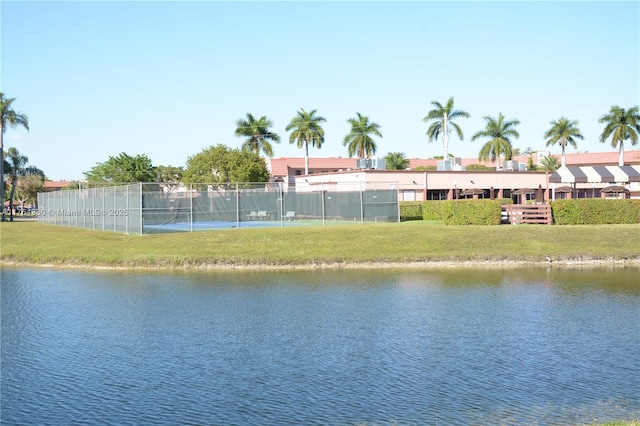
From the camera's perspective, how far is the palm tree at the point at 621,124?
266 feet

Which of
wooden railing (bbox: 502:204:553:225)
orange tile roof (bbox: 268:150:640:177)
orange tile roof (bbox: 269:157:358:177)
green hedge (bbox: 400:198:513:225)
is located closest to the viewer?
wooden railing (bbox: 502:204:553:225)

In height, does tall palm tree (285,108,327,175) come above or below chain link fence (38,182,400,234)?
above

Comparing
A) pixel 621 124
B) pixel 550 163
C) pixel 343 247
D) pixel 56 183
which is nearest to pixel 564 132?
pixel 621 124

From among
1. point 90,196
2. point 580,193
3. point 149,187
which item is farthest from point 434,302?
point 149,187

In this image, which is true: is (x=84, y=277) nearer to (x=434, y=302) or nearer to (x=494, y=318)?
(x=434, y=302)

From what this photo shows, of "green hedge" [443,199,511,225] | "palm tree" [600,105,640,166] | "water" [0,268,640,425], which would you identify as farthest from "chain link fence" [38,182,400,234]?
"palm tree" [600,105,640,166]

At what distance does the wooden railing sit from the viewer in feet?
128

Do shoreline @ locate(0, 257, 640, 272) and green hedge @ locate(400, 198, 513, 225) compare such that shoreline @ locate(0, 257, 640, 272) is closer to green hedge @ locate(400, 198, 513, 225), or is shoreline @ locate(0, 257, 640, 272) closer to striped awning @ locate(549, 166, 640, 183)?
green hedge @ locate(400, 198, 513, 225)

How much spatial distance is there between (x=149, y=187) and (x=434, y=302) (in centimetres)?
7139

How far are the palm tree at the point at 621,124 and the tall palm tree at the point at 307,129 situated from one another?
34.9m

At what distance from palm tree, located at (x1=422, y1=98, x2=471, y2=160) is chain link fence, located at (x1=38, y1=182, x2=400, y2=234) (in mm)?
32748

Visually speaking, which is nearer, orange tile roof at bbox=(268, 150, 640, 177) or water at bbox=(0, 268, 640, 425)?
water at bbox=(0, 268, 640, 425)

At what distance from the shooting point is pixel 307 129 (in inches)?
3450

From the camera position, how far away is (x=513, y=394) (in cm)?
1107
